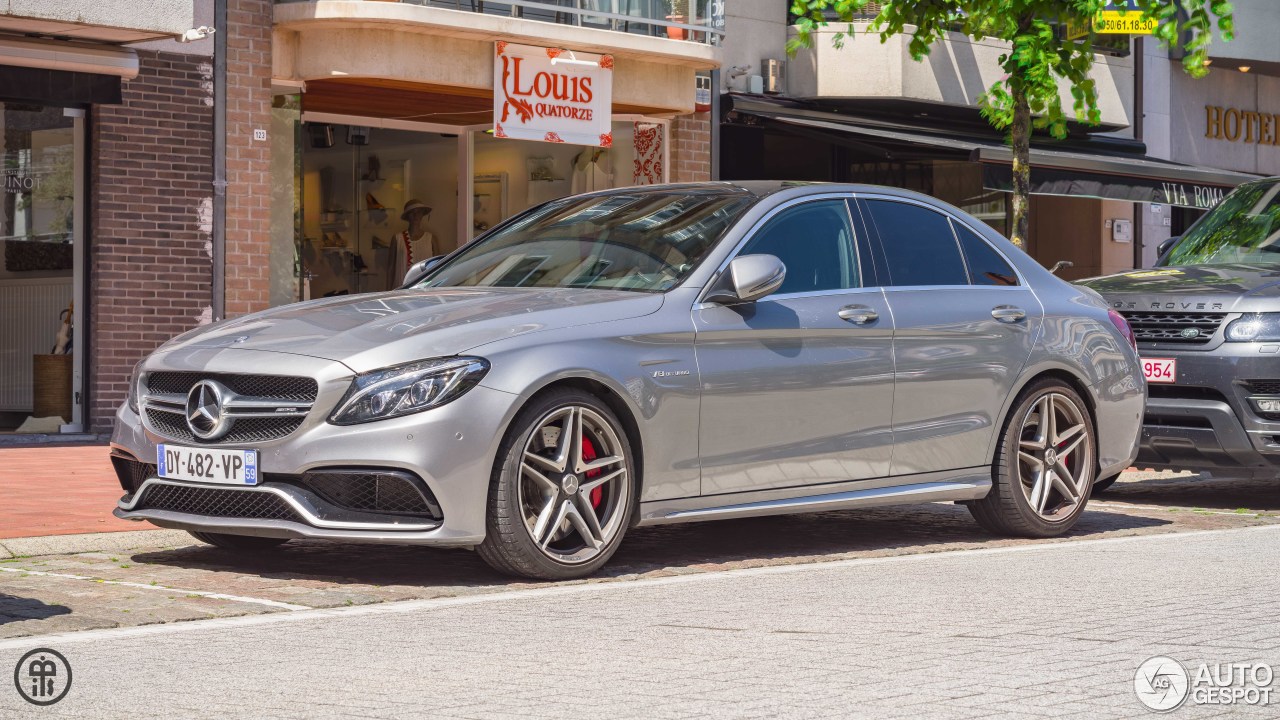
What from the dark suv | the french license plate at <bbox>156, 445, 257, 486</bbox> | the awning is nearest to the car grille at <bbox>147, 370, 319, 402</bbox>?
the french license plate at <bbox>156, 445, 257, 486</bbox>

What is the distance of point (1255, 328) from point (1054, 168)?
9.92 m

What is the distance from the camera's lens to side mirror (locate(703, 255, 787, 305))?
7602 mm

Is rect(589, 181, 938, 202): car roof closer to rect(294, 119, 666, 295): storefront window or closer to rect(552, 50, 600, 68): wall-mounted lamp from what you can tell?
rect(552, 50, 600, 68): wall-mounted lamp

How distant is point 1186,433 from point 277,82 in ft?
31.3

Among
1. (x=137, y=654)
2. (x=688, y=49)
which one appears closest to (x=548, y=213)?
(x=137, y=654)

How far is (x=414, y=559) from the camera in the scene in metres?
7.91

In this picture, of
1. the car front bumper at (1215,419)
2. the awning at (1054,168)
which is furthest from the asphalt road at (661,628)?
the awning at (1054,168)

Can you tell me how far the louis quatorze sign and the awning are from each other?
2511mm

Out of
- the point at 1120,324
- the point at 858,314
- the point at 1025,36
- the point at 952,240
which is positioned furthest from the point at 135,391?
the point at 1025,36

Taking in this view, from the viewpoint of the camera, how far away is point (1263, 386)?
10508 millimetres

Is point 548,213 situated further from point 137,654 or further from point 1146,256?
point 1146,256

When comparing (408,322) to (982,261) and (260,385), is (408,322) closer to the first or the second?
(260,385)

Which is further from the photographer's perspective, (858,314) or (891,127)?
(891,127)

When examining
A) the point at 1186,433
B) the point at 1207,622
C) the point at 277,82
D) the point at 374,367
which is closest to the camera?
the point at 1207,622
